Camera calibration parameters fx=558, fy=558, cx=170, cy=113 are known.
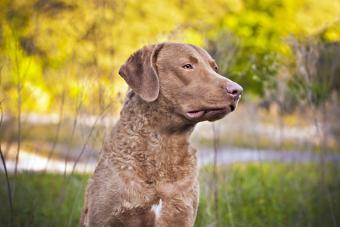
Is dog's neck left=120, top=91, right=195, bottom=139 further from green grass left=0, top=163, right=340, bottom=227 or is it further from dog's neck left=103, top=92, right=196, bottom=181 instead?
green grass left=0, top=163, right=340, bottom=227

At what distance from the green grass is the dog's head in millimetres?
1472

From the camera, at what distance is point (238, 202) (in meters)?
6.87

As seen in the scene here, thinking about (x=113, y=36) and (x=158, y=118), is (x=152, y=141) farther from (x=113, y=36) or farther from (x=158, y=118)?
(x=113, y=36)

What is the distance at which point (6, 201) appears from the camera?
18.6 ft

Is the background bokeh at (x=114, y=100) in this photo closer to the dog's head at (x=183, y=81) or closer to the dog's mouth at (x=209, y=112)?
the dog's head at (x=183, y=81)

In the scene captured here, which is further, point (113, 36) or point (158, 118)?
point (113, 36)

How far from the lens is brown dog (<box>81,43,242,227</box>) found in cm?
362

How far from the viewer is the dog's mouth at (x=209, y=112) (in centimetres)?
365

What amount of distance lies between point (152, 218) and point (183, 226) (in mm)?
230

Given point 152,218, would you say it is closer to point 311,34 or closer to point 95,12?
point 95,12

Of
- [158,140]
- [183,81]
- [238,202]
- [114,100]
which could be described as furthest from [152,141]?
[238,202]

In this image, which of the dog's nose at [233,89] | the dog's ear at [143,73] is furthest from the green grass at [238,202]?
the dog's nose at [233,89]

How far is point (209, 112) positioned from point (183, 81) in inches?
12.2

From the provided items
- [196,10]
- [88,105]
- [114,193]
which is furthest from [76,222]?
[196,10]
